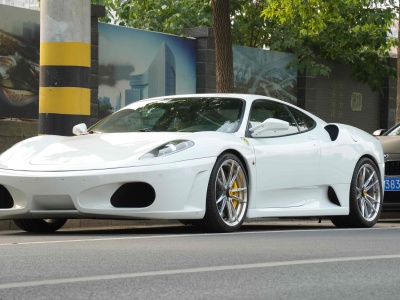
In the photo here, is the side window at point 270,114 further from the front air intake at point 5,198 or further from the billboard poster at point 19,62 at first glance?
the billboard poster at point 19,62

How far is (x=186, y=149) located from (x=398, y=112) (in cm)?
1372

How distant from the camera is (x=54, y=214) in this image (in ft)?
32.9

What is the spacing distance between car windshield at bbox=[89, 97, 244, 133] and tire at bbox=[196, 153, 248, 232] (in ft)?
1.82

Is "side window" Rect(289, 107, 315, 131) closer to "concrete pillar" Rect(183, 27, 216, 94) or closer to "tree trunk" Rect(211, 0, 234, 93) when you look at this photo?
"tree trunk" Rect(211, 0, 234, 93)

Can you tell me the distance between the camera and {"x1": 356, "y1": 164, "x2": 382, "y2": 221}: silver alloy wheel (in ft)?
40.5

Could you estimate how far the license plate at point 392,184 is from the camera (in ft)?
46.1

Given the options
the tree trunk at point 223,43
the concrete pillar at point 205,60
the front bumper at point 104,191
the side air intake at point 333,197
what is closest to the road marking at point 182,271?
the front bumper at point 104,191

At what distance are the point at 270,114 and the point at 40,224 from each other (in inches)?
99.4

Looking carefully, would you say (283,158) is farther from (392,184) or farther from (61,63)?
(392,184)

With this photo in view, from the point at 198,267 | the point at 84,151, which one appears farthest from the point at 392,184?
the point at 198,267

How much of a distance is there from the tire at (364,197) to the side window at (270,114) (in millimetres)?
884

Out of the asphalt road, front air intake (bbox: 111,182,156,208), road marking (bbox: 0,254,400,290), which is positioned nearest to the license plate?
the asphalt road

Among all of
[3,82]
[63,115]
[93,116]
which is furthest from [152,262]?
[93,116]

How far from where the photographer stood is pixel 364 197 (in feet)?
40.7
